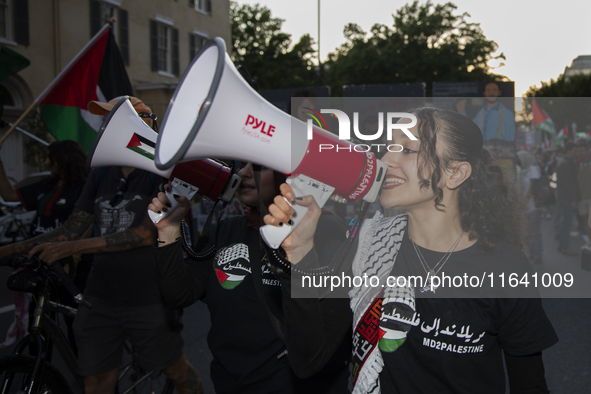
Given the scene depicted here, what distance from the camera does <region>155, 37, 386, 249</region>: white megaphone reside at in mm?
1081

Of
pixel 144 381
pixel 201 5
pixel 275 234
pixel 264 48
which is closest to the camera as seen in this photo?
pixel 275 234

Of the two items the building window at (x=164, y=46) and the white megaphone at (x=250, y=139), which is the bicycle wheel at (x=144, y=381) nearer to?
the white megaphone at (x=250, y=139)

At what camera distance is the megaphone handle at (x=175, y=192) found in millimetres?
1696

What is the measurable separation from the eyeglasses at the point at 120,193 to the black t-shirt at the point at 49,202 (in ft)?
3.71

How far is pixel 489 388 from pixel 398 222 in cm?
56

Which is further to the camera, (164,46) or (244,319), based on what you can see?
(164,46)

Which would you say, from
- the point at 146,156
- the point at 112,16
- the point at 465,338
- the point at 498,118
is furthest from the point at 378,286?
the point at 112,16

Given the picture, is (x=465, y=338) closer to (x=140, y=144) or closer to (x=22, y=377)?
(x=140, y=144)

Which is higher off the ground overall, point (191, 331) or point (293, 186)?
point (293, 186)

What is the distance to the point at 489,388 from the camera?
138cm

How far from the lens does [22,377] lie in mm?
2396

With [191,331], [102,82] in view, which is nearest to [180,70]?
[102,82]

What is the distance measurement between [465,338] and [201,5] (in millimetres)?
20801

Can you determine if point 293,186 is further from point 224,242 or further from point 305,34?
point 305,34
